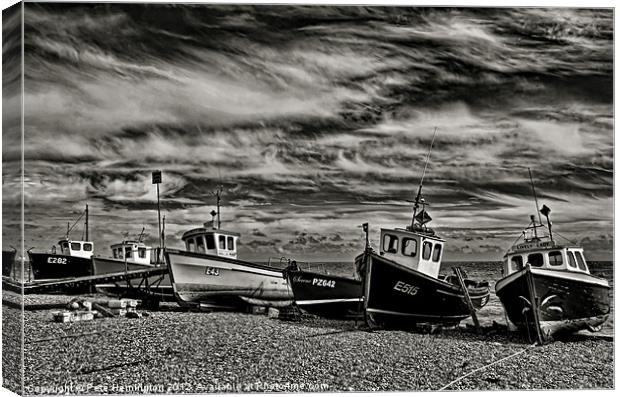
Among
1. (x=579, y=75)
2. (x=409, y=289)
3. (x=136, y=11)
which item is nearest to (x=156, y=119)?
(x=136, y=11)

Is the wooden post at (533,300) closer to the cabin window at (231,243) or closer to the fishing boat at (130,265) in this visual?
the cabin window at (231,243)

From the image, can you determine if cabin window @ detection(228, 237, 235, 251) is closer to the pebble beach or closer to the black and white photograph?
the black and white photograph

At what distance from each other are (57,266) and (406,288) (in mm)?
5642

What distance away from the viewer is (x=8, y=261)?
14367 millimetres

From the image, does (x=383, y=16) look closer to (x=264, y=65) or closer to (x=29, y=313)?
(x=264, y=65)

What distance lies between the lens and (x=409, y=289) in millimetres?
15641

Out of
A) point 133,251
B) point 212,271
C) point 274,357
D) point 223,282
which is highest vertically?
point 133,251

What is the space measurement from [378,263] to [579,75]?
448cm

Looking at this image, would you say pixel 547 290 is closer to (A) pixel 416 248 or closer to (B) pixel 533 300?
(B) pixel 533 300

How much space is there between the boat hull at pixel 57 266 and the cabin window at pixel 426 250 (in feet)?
17.6

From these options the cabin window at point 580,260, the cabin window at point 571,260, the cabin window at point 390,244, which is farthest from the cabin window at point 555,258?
the cabin window at point 390,244

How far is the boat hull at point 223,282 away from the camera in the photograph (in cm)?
1545

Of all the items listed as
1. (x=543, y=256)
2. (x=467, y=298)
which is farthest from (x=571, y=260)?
(x=467, y=298)

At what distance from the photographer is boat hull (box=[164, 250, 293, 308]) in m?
15.4
